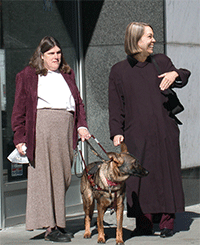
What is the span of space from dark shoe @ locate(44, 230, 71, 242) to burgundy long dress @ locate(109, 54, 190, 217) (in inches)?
28.0

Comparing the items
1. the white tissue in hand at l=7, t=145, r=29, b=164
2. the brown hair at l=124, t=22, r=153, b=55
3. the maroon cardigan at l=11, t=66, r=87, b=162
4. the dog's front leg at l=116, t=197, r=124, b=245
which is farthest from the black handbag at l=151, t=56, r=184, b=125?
the white tissue in hand at l=7, t=145, r=29, b=164

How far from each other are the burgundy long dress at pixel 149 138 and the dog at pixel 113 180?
352 millimetres

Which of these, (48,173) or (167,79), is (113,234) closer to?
(48,173)

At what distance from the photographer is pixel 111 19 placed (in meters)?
7.98

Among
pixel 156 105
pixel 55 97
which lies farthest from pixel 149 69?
pixel 55 97

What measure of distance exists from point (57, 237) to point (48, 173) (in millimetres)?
670

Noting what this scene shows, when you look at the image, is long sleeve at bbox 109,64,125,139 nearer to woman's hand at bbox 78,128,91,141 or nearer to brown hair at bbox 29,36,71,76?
woman's hand at bbox 78,128,91,141

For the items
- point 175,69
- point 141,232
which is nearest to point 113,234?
point 141,232

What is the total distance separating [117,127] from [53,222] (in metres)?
1.17

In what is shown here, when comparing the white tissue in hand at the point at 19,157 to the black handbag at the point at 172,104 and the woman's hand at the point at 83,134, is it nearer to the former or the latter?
the woman's hand at the point at 83,134

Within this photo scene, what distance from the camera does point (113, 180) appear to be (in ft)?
18.0

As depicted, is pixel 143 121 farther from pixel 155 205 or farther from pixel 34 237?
pixel 34 237

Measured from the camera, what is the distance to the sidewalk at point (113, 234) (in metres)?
5.82

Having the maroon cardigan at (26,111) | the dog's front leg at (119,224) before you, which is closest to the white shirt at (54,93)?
the maroon cardigan at (26,111)
